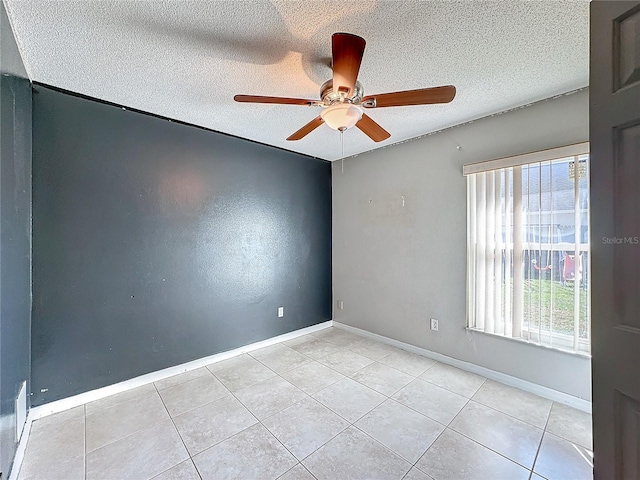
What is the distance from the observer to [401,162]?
3.17 m

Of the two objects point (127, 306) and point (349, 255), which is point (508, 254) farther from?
point (127, 306)

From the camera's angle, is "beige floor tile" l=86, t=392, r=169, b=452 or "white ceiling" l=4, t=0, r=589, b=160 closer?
"white ceiling" l=4, t=0, r=589, b=160

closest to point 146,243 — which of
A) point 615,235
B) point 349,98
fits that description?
point 349,98

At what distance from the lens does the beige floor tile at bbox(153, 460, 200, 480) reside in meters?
1.46

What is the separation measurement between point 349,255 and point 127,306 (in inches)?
101

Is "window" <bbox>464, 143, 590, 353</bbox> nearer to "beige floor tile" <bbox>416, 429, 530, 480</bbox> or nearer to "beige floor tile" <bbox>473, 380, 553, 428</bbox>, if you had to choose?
"beige floor tile" <bbox>473, 380, 553, 428</bbox>

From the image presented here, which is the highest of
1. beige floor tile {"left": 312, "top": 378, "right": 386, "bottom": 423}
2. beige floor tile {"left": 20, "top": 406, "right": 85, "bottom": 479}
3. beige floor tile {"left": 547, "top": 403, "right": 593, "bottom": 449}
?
beige floor tile {"left": 547, "top": 403, "right": 593, "bottom": 449}

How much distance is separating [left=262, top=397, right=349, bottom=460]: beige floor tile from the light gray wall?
1.49m

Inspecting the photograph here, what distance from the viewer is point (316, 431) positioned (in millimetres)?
1808

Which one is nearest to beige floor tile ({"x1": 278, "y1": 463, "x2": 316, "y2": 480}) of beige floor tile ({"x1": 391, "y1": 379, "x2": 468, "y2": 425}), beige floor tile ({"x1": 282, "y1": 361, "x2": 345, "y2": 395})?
beige floor tile ({"x1": 282, "y1": 361, "x2": 345, "y2": 395})

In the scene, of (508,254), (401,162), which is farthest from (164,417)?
(401,162)

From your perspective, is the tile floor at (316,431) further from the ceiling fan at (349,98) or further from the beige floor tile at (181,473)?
the ceiling fan at (349,98)

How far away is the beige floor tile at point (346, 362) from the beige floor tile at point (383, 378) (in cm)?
8

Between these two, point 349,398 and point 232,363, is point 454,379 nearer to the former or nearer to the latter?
point 349,398
